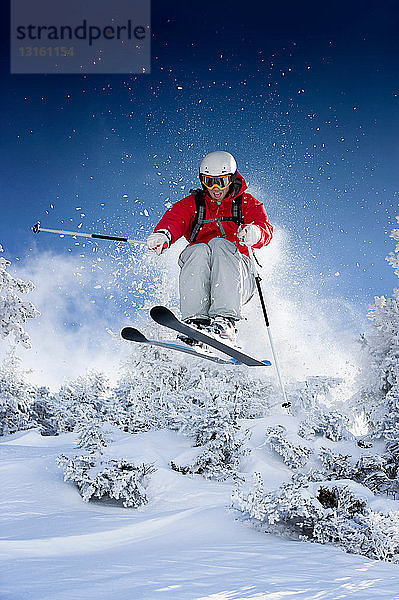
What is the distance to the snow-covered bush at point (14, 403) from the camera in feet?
40.5

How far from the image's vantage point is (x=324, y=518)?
5.41 metres

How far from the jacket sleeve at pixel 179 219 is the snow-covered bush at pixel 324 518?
3.16 meters

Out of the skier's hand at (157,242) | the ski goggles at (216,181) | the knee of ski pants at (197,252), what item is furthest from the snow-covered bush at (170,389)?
the ski goggles at (216,181)

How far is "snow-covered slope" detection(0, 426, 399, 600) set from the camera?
3.29 meters

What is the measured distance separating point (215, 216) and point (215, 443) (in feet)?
15.8

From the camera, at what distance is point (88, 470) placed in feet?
21.9

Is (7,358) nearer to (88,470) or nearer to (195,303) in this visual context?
(88,470)

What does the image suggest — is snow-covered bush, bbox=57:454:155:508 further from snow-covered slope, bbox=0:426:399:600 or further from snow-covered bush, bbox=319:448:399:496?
snow-covered bush, bbox=319:448:399:496

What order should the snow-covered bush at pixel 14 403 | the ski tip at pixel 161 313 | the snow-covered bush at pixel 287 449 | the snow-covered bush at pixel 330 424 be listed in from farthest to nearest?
the snow-covered bush at pixel 14 403
the snow-covered bush at pixel 330 424
the snow-covered bush at pixel 287 449
the ski tip at pixel 161 313

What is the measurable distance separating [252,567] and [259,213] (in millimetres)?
2975

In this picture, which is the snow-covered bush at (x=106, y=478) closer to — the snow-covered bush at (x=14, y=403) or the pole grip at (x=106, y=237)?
the pole grip at (x=106, y=237)

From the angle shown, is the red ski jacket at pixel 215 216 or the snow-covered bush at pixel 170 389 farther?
the snow-covered bush at pixel 170 389

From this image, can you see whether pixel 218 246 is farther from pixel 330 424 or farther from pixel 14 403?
pixel 14 403

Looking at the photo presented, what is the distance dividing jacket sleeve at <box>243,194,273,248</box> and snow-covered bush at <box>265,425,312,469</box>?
18.7 ft
